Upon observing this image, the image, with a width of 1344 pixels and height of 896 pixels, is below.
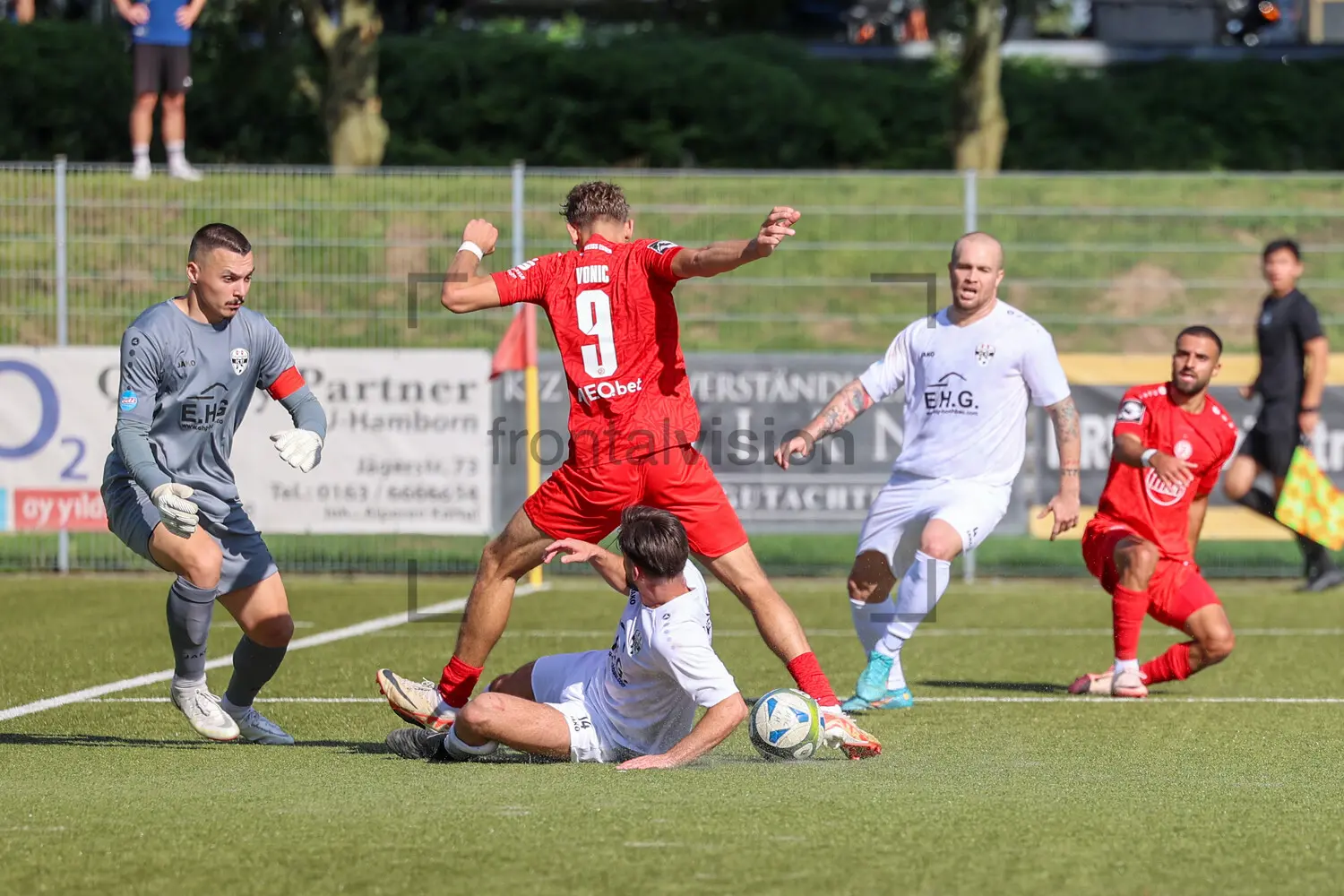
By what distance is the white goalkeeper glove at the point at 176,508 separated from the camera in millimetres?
6527

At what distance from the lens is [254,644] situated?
7.38 meters


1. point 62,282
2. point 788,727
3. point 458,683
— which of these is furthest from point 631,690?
point 62,282

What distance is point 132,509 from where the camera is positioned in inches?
281

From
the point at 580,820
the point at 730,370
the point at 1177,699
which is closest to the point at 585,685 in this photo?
the point at 580,820

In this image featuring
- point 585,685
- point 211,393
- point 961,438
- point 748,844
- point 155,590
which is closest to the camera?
point 748,844

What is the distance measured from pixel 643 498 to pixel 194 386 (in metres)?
1.73

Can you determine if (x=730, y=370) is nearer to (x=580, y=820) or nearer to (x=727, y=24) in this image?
(x=580, y=820)

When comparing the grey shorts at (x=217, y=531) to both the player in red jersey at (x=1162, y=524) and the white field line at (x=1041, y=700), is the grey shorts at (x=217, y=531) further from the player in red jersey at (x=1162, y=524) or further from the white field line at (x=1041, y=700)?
the player in red jersey at (x=1162, y=524)

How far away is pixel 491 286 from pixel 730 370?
7049mm

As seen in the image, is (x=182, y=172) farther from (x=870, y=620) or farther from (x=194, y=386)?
(x=870, y=620)

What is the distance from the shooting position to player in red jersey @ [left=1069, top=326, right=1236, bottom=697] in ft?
28.0

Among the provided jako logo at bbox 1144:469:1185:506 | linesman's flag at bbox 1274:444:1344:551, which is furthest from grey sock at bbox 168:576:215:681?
linesman's flag at bbox 1274:444:1344:551

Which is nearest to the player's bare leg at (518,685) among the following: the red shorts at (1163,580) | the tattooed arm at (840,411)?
the tattooed arm at (840,411)

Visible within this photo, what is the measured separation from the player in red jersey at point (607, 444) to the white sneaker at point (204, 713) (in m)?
0.83
